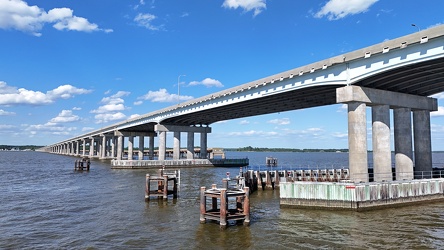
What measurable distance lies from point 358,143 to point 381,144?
364 centimetres

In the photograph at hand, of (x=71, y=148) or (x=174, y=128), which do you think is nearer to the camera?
(x=174, y=128)

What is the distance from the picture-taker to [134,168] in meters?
71.1

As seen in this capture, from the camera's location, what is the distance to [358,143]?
28.0m

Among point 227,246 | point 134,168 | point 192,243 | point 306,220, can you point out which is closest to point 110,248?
point 192,243

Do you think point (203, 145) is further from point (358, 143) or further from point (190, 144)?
point (358, 143)

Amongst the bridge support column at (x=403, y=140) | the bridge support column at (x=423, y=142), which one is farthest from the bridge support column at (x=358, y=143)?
the bridge support column at (x=423, y=142)

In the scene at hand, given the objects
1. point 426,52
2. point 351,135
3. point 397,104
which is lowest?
point 351,135

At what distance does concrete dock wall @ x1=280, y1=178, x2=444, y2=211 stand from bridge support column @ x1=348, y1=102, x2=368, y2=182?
10.1 ft

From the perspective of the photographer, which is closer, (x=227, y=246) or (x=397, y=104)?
(x=227, y=246)

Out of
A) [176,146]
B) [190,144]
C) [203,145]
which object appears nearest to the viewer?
[176,146]

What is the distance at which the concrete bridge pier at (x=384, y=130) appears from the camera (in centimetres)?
2817

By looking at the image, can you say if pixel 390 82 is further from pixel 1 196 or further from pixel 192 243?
pixel 1 196

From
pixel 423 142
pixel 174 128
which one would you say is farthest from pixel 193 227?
pixel 174 128

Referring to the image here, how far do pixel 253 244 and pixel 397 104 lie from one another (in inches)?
914
